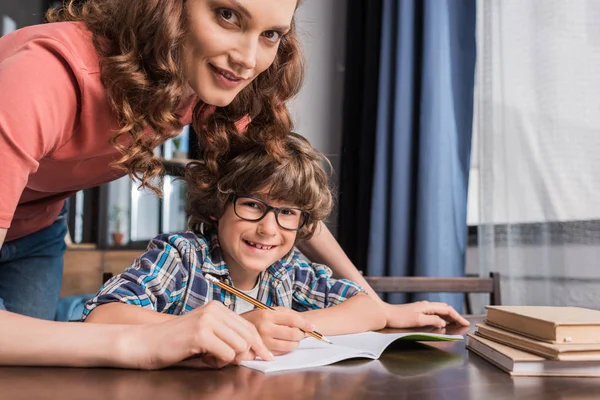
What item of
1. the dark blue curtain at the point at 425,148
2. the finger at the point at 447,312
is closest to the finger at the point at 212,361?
the finger at the point at 447,312

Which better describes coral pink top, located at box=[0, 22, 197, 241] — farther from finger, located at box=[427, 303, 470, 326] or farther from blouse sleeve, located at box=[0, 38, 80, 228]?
finger, located at box=[427, 303, 470, 326]

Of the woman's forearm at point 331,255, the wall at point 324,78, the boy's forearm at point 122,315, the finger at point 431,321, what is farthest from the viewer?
the wall at point 324,78

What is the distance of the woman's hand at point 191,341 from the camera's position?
73 cm

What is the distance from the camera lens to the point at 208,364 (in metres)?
0.76

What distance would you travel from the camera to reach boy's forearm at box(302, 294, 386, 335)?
3.64 feet

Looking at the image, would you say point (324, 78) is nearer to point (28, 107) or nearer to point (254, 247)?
point (254, 247)

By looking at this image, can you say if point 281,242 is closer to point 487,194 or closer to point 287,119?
point 287,119

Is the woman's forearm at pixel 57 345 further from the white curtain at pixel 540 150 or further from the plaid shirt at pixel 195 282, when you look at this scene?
the white curtain at pixel 540 150

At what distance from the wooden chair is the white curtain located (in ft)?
0.96

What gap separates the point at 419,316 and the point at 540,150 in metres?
1.06

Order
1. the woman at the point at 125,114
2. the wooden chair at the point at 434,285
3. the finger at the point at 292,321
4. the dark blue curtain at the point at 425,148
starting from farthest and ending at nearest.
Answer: the dark blue curtain at the point at 425,148, the wooden chair at the point at 434,285, the finger at the point at 292,321, the woman at the point at 125,114

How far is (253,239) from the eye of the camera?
1.28m

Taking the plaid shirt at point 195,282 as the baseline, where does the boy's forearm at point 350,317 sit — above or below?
below

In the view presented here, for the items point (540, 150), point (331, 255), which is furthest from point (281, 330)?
point (540, 150)
